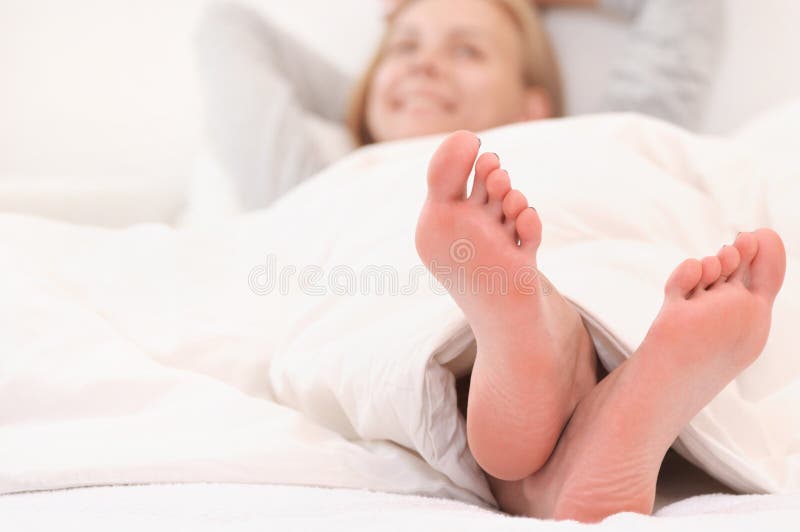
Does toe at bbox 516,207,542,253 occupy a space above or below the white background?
above

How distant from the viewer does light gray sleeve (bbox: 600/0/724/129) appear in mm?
1386

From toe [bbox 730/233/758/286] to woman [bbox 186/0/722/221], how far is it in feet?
2.69

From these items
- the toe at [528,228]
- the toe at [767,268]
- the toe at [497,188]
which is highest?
the toe at [497,188]

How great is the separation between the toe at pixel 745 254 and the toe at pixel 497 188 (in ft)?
0.57

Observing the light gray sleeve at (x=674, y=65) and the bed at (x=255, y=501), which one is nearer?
the bed at (x=255, y=501)

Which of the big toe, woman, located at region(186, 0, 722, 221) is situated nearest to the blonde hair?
woman, located at region(186, 0, 722, 221)

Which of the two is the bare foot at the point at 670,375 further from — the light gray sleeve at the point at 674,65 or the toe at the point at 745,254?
the light gray sleeve at the point at 674,65

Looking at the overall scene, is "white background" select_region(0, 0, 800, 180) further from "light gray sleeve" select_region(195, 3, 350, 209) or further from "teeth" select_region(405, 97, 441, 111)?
"teeth" select_region(405, 97, 441, 111)

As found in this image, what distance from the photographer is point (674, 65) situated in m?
1.39

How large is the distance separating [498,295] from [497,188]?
0.25 feet

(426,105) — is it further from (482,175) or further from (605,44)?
(482,175)

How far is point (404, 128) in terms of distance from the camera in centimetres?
141

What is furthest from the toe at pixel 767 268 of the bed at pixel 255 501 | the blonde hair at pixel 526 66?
the blonde hair at pixel 526 66

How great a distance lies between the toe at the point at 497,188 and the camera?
1.90 feet
